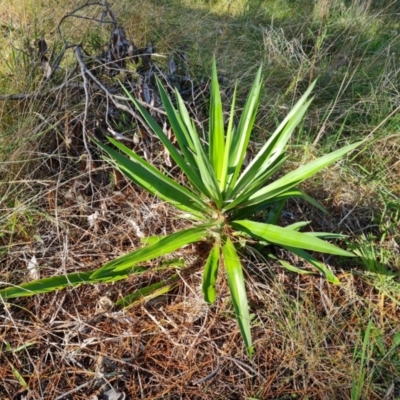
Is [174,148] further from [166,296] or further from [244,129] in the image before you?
[166,296]

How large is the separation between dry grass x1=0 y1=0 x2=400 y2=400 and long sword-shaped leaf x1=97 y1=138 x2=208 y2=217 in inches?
8.1

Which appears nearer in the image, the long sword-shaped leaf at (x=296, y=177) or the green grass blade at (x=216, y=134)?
the long sword-shaped leaf at (x=296, y=177)

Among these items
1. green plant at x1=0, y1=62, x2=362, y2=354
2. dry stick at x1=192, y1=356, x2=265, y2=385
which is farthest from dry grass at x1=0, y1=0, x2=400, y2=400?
green plant at x1=0, y1=62, x2=362, y2=354

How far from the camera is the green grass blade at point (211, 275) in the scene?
1.43 meters

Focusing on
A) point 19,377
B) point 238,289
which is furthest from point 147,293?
point 19,377

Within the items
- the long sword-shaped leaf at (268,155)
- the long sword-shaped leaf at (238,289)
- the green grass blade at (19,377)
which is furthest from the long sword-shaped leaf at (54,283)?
the long sword-shaped leaf at (268,155)

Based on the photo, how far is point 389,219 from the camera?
1.89 meters

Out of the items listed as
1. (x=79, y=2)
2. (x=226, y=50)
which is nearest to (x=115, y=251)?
(x=226, y=50)

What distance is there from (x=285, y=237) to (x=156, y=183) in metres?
0.45

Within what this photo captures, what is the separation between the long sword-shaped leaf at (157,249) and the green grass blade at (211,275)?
0.07 metres

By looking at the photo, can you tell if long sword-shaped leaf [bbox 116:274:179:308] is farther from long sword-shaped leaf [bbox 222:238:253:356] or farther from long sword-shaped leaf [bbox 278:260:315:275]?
long sword-shaped leaf [bbox 278:260:315:275]

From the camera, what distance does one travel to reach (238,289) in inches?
56.7

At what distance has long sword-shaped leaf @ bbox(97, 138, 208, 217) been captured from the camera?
1.54 m

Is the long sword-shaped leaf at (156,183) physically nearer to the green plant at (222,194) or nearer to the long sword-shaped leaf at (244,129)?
the green plant at (222,194)
